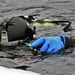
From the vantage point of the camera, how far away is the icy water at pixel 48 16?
304 inches

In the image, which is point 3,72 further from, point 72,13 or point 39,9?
point 39,9

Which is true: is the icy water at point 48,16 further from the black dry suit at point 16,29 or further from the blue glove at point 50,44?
the black dry suit at point 16,29

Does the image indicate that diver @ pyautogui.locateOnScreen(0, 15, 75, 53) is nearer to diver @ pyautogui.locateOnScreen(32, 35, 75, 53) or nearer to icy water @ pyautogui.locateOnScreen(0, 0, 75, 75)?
diver @ pyautogui.locateOnScreen(32, 35, 75, 53)

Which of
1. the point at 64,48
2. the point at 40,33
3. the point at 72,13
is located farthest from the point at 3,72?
the point at 72,13

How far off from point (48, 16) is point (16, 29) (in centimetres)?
518

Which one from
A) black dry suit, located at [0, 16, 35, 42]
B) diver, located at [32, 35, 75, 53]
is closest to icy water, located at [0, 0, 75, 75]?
diver, located at [32, 35, 75, 53]

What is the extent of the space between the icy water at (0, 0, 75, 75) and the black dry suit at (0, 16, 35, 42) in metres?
0.42

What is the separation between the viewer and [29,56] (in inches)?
334

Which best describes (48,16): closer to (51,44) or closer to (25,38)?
(25,38)

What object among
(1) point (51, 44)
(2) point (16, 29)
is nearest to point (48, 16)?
(2) point (16, 29)

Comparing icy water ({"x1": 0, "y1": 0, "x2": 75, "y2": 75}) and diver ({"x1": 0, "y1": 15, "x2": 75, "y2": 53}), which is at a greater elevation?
diver ({"x1": 0, "y1": 15, "x2": 75, "y2": 53})

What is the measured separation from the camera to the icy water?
7.72m

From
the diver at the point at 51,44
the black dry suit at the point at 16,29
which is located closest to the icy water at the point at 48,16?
the diver at the point at 51,44

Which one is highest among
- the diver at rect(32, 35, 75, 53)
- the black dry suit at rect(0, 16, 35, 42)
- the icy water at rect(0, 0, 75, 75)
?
the black dry suit at rect(0, 16, 35, 42)
